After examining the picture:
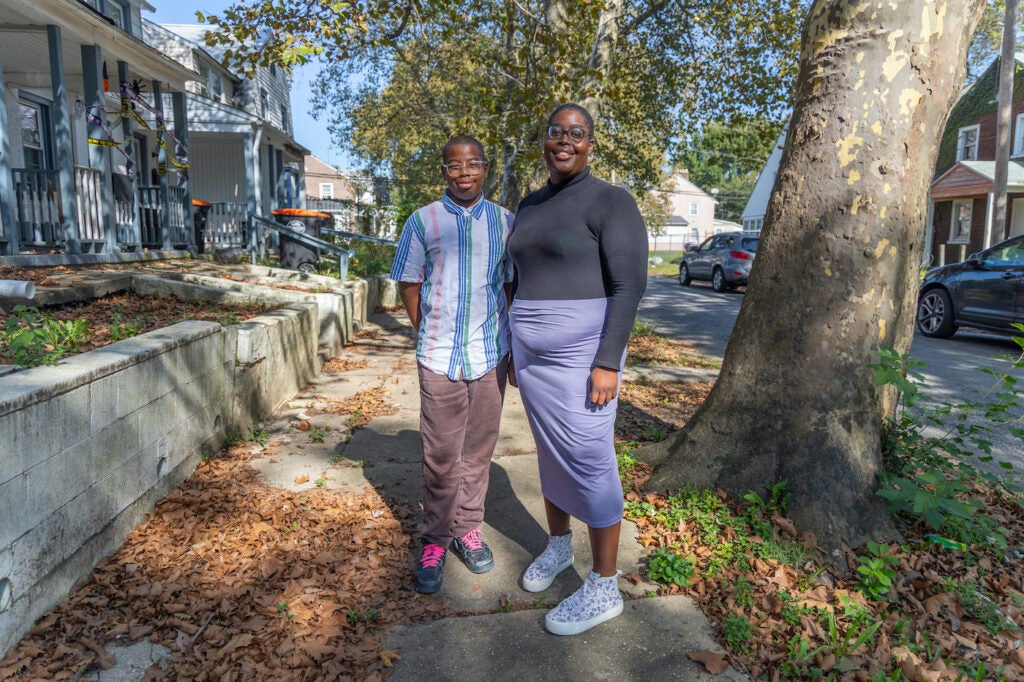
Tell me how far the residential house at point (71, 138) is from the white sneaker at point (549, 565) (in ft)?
26.5

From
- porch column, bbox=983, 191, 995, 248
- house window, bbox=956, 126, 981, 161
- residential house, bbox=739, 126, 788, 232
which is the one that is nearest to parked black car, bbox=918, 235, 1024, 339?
porch column, bbox=983, 191, 995, 248

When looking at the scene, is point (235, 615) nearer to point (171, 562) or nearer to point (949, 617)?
point (171, 562)

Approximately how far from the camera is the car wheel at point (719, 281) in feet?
64.4

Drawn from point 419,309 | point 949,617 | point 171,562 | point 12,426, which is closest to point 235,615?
point 171,562

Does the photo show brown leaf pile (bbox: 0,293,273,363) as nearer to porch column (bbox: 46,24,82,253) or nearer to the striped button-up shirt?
the striped button-up shirt

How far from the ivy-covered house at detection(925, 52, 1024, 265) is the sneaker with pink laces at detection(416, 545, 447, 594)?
2435 cm

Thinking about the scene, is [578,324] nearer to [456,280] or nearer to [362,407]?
[456,280]

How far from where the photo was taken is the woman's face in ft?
8.96

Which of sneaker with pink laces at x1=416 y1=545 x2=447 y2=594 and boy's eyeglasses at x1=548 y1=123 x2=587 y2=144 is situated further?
sneaker with pink laces at x1=416 y1=545 x2=447 y2=594

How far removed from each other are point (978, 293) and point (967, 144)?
71.2ft

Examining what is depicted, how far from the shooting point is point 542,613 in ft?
9.65

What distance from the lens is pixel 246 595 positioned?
10.2ft

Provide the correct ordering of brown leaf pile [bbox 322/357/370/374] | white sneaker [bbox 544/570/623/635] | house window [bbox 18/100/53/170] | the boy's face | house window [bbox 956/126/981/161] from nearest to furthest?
white sneaker [bbox 544/570/623/635] < the boy's face < brown leaf pile [bbox 322/357/370/374] < house window [bbox 18/100/53/170] < house window [bbox 956/126/981/161]

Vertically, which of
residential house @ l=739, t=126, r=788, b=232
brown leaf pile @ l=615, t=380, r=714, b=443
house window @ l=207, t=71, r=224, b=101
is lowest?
brown leaf pile @ l=615, t=380, r=714, b=443
